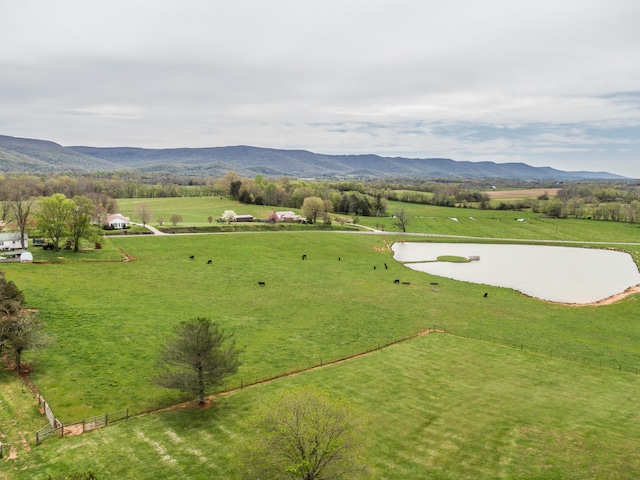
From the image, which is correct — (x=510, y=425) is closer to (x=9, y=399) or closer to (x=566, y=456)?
(x=566, y=456)

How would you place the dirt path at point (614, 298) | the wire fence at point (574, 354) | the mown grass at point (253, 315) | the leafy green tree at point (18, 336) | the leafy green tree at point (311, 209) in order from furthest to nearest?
the leafy green tree at point (311, 209) → the dirt path at point (614, 298) → the wire fence at point (574, 354) → the mown grass at point (253, 315) → the leafy green tree at point (18, 336)

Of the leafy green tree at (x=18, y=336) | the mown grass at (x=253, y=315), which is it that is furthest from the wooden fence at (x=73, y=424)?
the leafy green tree at (x=18, y=336)

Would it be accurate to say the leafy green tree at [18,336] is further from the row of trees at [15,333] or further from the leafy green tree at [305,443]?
the leafy green tree at [305,443]

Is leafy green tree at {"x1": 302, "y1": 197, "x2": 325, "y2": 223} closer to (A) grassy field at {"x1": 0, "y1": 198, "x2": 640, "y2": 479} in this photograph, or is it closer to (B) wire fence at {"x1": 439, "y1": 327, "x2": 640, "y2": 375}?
(A) grassy field at {"x1": 0, "y1": 198, "x2": 640, "y2": 479}

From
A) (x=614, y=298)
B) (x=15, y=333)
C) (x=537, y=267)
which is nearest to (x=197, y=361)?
(x=15, y=333)

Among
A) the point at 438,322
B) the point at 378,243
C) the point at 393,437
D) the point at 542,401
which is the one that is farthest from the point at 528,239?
the point at 393,437

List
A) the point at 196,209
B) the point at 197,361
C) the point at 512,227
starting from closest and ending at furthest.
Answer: the point at 197,361, the point at 512,227, the point at 196,209

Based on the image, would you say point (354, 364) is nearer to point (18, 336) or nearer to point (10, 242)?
point (18, 336)
